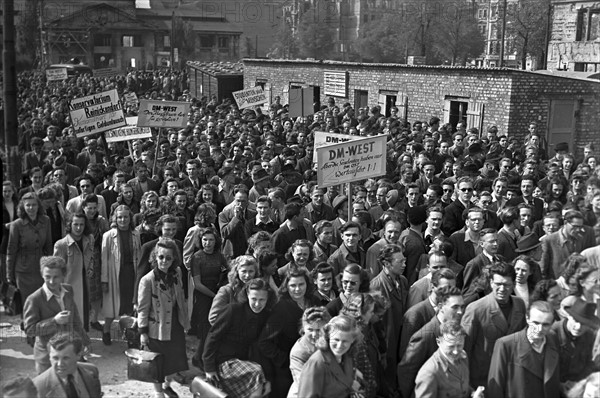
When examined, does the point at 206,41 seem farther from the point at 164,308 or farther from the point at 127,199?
the point at 164,308

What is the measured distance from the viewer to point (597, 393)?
4.43m

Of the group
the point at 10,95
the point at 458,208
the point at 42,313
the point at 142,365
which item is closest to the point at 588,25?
the point at 458,208

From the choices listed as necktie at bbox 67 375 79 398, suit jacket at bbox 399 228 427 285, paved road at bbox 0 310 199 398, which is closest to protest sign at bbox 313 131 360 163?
suit jacket at bbox 399 228 427 285

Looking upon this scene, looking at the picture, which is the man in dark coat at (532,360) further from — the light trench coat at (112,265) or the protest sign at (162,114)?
the protest sign at (162,114)

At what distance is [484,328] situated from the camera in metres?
5.39

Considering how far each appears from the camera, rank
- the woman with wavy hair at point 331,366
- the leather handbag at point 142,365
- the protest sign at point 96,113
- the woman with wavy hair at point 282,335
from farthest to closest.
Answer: the protest sign at point 96,113
the leather handbag at point 142,365
the woman with wavy hair at point 282,335
the woman with wavy hair at point 331,366

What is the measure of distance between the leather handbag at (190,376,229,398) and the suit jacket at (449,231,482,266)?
302 centimetres

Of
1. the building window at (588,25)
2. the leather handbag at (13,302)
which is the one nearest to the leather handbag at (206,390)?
the leather handbag at (13,302)

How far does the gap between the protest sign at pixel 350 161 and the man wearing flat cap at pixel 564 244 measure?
2249 mm

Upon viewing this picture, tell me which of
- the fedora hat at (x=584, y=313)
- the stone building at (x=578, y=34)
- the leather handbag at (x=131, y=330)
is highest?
the stone building at (x=578, y=34)

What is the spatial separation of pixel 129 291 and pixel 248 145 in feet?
20.7

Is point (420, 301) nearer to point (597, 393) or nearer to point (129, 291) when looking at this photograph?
point (597, 393)

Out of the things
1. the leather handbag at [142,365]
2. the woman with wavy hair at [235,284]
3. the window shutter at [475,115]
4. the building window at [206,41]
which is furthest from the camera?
the building window at [206,41]

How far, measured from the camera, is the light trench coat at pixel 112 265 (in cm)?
773
